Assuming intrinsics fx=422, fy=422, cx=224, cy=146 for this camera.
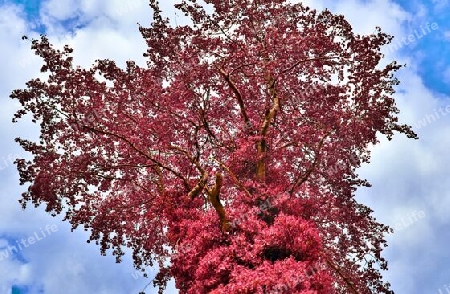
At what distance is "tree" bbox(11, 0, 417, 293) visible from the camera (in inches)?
438

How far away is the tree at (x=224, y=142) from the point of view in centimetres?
1112

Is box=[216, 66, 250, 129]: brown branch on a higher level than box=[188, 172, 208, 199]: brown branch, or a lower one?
higher

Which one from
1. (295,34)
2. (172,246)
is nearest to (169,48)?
(295,34)

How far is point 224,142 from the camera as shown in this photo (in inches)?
565

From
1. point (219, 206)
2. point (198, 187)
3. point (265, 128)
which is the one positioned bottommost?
point (219, 206)

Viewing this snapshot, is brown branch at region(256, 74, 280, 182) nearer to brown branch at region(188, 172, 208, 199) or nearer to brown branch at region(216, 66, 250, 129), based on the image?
brown branch at region(216, 66, 250, 129)

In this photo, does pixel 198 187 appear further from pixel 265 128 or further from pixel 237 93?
pixel 237 93

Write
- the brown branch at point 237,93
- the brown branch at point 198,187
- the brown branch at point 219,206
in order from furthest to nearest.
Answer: the brown branch at point 237,93 < the brown branch at point 198,187 < the brown branch at point 219,206

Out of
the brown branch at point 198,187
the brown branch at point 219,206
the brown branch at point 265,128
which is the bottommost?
the brown branch at point 219,206

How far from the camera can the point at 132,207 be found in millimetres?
13898

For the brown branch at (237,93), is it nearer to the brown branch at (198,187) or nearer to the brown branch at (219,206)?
the brown branch at (198,187)

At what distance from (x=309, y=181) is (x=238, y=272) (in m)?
5.44

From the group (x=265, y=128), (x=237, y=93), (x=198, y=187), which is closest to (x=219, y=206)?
(x=198, y=187)

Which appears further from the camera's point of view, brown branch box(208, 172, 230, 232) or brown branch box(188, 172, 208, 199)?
brown branch box(188, 172, 208, 199)
